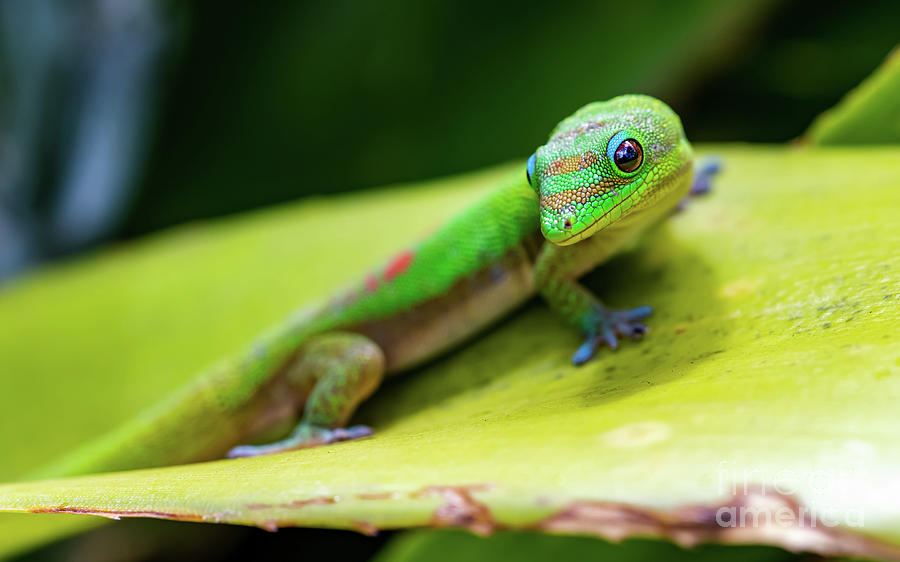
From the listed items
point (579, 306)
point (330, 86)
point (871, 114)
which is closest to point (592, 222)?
point (579, 306)

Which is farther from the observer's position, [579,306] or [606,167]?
[579,306]

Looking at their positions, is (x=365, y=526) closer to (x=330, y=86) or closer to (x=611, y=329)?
(x=611, y=329)

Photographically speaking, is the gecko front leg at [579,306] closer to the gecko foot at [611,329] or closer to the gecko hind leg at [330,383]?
the gecko foot at [611,329]

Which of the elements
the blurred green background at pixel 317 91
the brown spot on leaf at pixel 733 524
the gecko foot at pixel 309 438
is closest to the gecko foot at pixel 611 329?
the gecko foot at pixel 309 438

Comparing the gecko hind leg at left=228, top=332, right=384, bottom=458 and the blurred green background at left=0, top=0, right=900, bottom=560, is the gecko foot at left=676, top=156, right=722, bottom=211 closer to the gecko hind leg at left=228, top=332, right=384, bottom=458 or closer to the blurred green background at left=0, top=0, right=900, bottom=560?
the blurred green background at left=0, top=0, right=900, bottom=560

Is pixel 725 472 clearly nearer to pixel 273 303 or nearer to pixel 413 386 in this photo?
pixel 413 386

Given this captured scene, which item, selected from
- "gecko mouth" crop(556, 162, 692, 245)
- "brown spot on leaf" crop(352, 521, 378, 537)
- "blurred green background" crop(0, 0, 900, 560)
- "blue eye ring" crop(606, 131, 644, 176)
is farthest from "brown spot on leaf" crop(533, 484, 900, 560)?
"blurred green background" crop(0, 0, 900, 560)
